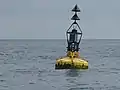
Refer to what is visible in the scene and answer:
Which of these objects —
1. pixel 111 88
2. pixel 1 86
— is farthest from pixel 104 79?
pixel 1 86

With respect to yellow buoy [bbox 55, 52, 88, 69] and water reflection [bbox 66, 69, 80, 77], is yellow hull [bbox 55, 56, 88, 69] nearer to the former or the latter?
yellow buoy [bbox 55, 52, 88, 69]

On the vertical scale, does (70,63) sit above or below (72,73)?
above

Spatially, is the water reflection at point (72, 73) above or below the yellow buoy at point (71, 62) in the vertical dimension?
below

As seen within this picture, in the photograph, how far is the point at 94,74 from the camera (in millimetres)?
73875

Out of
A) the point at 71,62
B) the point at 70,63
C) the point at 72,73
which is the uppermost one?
the point at 71,62

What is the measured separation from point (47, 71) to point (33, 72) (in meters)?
2.46

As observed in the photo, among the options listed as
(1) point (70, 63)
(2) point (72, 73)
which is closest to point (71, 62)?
(1) point (70, 63)

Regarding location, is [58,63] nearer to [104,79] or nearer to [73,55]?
[73,55]

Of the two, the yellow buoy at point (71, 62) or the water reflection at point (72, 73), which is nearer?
the water reflection at point (72, 73)

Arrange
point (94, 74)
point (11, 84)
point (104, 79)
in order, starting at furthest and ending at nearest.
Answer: point (94, 74) → point (104, 79) → point (11, 84)

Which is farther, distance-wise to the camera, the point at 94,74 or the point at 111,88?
the point at 94,74

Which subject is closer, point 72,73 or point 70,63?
point 70,63

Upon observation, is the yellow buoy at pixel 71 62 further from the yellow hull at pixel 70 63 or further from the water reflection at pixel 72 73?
the water reflection at pixel 72 73

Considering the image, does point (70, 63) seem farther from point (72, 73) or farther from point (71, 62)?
point (72, 73)
